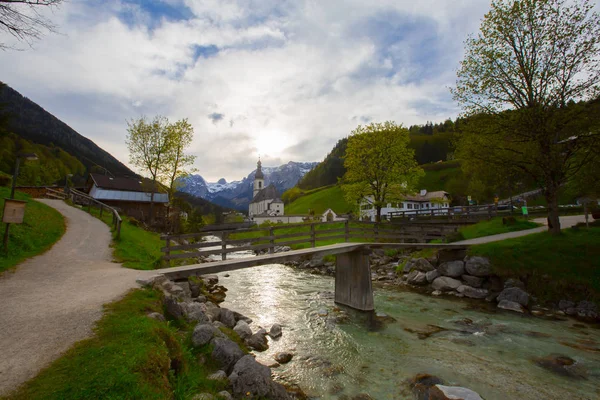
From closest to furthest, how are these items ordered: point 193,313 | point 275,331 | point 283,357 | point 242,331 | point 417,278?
point 193,313 < point 283,357 < point 242,331 < point 275,331 < point 417,278

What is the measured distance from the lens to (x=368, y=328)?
11719mm

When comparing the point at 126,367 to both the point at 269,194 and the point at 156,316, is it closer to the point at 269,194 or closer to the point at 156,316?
the point at 156,316

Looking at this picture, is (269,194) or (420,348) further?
(269,194)

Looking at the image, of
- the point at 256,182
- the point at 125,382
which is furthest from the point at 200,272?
the point at 256,182

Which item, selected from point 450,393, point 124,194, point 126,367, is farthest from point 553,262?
point 124,194

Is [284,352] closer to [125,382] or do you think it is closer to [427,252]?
[125,382]

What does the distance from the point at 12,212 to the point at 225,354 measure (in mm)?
10691

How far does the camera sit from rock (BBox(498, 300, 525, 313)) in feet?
43.6

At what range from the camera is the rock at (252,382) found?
5543mm

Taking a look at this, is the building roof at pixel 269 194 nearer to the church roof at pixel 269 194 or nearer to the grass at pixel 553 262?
the church roof at pixel 269 194

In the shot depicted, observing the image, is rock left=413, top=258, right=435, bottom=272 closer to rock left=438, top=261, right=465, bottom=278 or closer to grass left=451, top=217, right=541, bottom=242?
rock left=438, top=261, right=465, bottom=278

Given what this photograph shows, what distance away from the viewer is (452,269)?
58.1 ft

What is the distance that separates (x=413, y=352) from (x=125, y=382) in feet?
27.5

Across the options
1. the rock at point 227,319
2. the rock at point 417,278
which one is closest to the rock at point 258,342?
the rock at point 227,319
